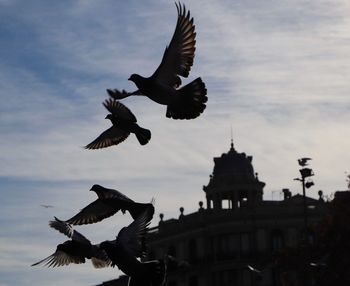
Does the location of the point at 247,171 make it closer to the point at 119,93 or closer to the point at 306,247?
the point at 306,247

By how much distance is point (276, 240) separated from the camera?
108 meters

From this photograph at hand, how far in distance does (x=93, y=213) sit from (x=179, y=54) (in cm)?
251

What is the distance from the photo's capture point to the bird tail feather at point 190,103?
12.2 metres

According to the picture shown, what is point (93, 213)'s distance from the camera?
43.9ft

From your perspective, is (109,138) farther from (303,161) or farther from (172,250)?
(172,250)

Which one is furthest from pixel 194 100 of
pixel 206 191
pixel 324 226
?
pixel 206 191

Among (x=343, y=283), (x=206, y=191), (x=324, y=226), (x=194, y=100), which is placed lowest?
(x=194, y=100)

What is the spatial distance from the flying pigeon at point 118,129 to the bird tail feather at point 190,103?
0.46 meters

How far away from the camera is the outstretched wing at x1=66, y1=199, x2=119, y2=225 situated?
13.3 m

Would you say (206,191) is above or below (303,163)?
above

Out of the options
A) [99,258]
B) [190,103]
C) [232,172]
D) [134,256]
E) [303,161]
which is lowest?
[134,256]

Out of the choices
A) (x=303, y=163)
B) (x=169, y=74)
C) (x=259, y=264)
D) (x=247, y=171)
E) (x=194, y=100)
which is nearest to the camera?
(x=194, y=100)

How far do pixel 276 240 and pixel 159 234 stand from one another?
55.2 feet

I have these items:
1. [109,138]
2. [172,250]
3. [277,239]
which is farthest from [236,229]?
[109,138]
